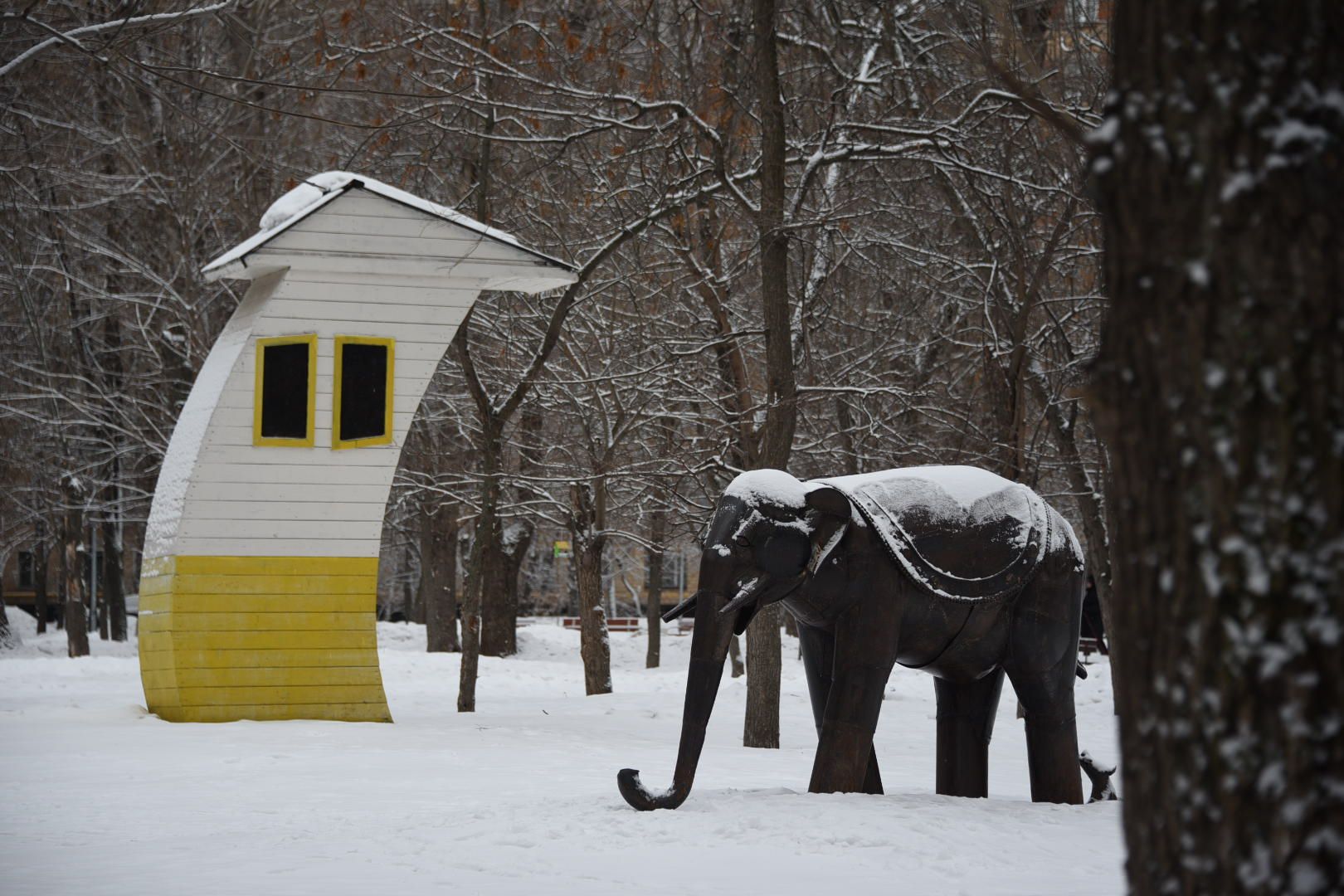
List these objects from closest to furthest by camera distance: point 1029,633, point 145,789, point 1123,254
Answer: point 1123,254 → point 1029,633 → point 145,789

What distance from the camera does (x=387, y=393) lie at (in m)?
12.5

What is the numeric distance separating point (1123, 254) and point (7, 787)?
758 centimetres

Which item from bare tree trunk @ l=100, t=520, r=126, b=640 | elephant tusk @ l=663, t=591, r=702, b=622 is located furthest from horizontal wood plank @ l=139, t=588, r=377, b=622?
bare tree trunk @ l=100, t=520, r=126, b=640

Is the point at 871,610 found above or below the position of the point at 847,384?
below

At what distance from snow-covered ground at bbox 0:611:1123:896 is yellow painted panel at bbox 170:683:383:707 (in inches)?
15.9

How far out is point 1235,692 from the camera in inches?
98.2

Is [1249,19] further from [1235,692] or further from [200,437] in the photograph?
[200,437]

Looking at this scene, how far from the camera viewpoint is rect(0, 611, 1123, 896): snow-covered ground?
18.0 feet

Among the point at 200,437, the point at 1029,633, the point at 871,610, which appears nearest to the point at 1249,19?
the point at 871,610

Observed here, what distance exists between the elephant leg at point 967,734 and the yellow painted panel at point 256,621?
20.3 ft

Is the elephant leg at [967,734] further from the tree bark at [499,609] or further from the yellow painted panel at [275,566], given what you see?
the tree bark at [499,609]

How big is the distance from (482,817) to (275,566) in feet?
19.4

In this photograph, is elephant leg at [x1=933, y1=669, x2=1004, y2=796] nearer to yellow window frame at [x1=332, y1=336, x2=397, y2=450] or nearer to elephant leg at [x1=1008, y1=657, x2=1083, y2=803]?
elephant leg at [x1=1008, y1=657, x2=1083, y2=803]

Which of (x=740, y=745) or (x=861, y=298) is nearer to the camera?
(x=740, y=745)
